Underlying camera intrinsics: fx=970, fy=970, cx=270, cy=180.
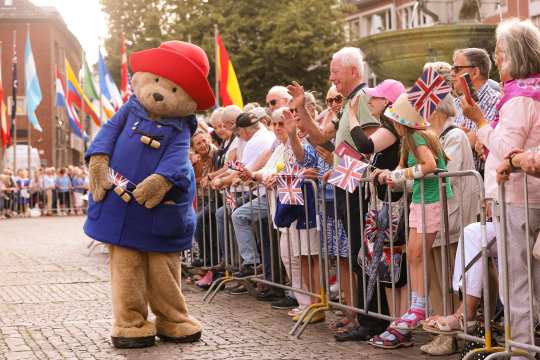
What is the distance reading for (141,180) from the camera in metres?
7.15

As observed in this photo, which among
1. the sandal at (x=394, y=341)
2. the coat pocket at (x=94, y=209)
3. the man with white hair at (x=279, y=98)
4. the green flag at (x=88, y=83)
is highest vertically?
the green flag at (x=88, y=83)

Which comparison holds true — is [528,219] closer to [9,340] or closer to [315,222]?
[315,222]

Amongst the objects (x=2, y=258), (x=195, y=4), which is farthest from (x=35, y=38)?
(x=2, y=258)

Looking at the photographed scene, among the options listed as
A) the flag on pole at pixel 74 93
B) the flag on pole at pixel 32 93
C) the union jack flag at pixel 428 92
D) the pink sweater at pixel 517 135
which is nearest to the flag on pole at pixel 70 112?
the flag on pole at pixel 74 93

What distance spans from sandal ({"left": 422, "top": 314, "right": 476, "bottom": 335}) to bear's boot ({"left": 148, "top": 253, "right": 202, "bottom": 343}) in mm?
1979

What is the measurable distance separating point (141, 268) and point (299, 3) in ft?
112

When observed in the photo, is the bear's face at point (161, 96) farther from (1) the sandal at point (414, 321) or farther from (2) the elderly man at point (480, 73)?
(1) the sandal at point (414, 321)

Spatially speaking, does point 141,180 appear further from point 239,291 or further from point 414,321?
point 239,291

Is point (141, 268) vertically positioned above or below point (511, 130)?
below

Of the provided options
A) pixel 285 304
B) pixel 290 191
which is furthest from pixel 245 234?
pixel 290 191

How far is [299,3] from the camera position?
40.4 meters

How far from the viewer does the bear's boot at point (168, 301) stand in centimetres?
721

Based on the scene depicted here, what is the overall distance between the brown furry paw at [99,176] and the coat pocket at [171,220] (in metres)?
0.40

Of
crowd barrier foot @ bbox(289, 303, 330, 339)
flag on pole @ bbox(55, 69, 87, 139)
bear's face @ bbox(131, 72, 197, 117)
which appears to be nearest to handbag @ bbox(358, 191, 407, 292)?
crowd barrier foot @ bbox(289, 303, 330, 339)
